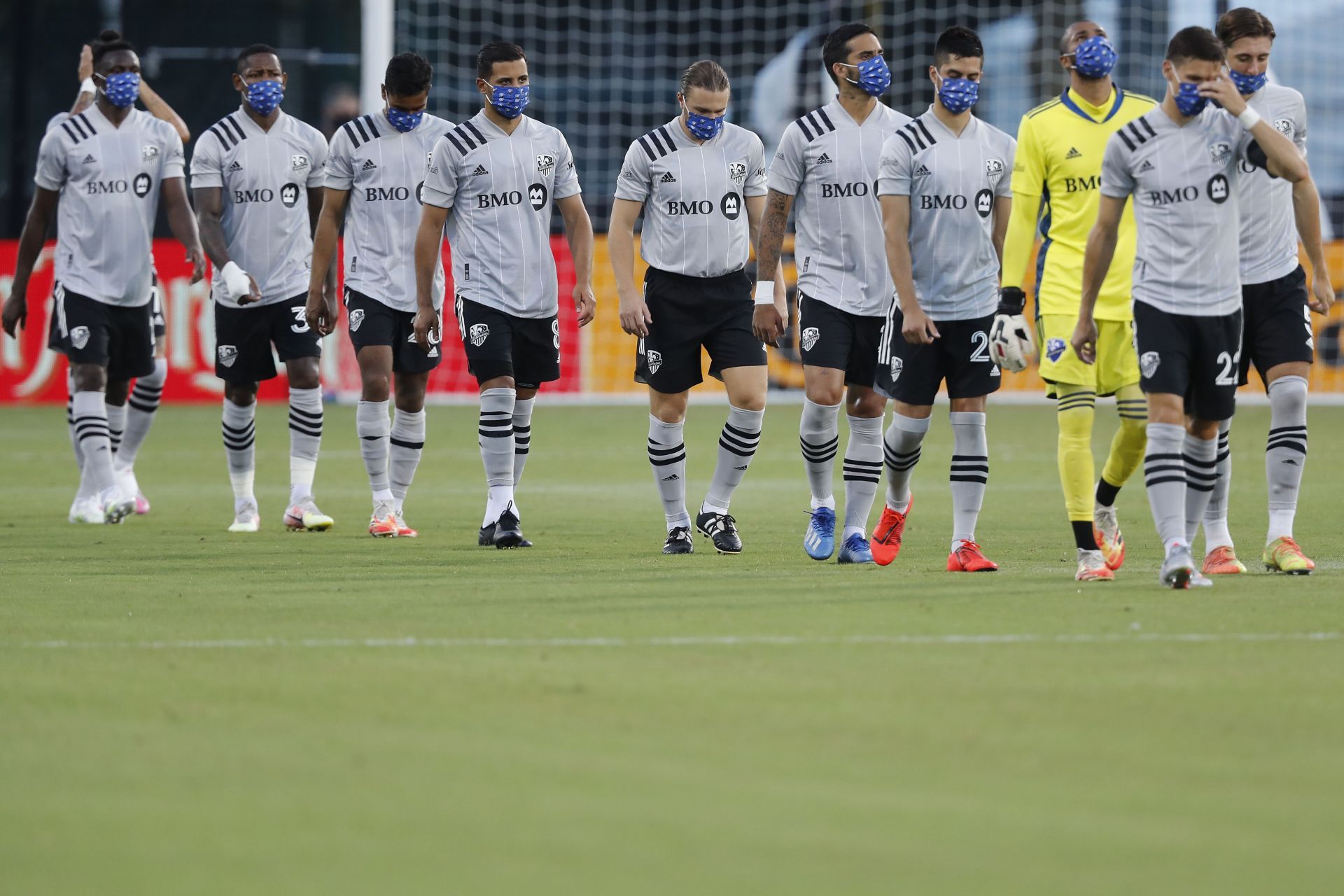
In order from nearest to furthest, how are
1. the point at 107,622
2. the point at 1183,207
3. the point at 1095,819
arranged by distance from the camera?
the point at 1095,819
the point at 107,622
the point at 1183,207

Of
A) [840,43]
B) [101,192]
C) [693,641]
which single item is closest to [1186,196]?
[840,43]

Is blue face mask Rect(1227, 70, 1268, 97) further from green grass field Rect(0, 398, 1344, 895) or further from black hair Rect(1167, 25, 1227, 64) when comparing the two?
green grass field Rect(0, 398, 1344, 895)

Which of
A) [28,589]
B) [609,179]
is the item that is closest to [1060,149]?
[28,589]

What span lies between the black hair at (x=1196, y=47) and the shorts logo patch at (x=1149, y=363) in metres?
1.02

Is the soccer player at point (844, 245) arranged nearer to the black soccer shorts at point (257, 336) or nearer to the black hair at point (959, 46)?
the black hair at point (959, 46)

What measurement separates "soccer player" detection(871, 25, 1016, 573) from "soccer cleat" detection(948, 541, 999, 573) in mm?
135

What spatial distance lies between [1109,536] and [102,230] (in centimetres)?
560

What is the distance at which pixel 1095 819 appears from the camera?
370cm

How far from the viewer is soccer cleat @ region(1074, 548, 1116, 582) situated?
7324 mm

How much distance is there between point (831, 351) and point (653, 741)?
14.0ft

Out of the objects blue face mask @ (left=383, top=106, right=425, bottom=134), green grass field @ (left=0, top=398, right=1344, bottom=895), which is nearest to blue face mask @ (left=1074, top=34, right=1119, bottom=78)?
green grass field @ (left=0, top=398, right=1344, bottom=895)

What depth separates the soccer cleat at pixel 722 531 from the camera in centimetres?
880

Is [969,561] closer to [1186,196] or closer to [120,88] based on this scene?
[1186,196]

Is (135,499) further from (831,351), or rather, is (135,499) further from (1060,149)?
(1060,149)
